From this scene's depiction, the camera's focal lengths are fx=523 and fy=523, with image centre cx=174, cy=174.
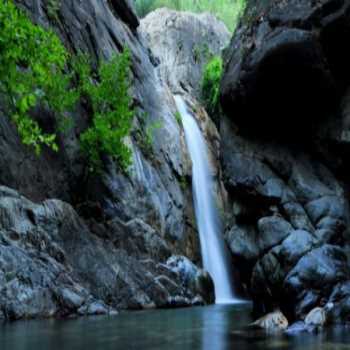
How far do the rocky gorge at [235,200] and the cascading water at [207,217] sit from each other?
3.65 ft

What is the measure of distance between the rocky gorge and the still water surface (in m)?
2.17

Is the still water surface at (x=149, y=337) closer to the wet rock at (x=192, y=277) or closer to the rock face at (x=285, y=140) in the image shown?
the rock face at (x=285, y=140)

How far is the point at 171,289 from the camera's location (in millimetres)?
19359

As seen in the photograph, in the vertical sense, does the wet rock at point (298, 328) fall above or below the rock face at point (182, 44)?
below

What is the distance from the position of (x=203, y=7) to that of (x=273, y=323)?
46.0 metres

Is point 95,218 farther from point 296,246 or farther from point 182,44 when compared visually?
point 182,44

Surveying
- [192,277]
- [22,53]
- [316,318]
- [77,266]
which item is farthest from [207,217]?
[22,53]

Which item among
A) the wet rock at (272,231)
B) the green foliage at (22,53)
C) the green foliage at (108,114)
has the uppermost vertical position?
the green foliage at (108,114)

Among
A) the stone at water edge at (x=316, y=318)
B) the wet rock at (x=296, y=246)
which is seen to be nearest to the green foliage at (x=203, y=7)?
the wet rock at (x=296, y=246)

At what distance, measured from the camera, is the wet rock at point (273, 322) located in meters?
12.1

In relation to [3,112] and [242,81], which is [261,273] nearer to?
[242,81]

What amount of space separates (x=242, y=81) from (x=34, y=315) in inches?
453

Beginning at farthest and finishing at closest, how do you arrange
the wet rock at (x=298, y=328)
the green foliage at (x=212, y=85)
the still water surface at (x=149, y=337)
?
the green foliage at (x=212, y=85) → the wet rock at (x=298, y=328) → the still water surface at (x=149, y=337)

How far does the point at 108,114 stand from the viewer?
67.9 ft
